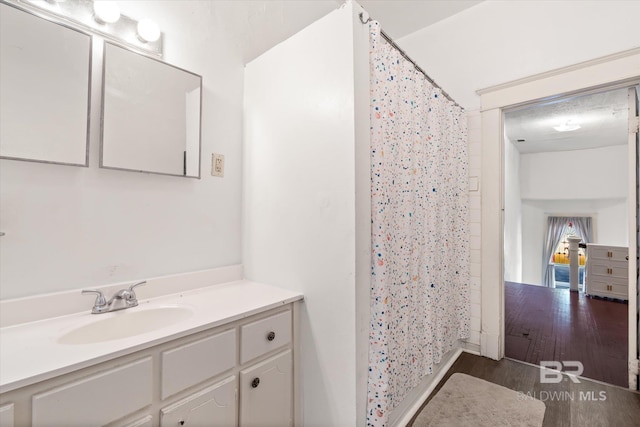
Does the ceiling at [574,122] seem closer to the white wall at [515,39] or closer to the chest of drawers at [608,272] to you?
the white wall at [515,39]

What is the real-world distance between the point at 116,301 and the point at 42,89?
0.90 meters

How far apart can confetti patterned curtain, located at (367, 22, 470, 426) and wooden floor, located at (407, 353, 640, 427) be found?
0.25 meters

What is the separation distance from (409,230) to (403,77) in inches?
33.1

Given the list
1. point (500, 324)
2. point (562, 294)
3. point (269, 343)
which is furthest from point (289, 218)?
point (562, 294)

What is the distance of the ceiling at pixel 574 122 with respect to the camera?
10.8 feet

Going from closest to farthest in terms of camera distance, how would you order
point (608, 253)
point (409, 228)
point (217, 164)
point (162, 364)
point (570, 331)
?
point (162, 364)
point (409, 228)
point (217, 164)
point (570, 331)
point (608, 253)

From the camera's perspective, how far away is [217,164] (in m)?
1.70

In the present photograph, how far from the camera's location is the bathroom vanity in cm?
78

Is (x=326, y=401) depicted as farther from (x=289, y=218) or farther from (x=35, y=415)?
(x=35, y=415)

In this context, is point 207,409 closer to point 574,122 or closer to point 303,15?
point 303,15

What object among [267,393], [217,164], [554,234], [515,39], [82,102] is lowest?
[267,393]

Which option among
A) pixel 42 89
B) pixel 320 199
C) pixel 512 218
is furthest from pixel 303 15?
pixel 512 218

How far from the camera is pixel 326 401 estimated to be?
135 cm

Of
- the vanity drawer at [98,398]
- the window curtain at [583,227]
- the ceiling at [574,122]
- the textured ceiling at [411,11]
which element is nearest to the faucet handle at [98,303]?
the vanity drawer at [98,398]
